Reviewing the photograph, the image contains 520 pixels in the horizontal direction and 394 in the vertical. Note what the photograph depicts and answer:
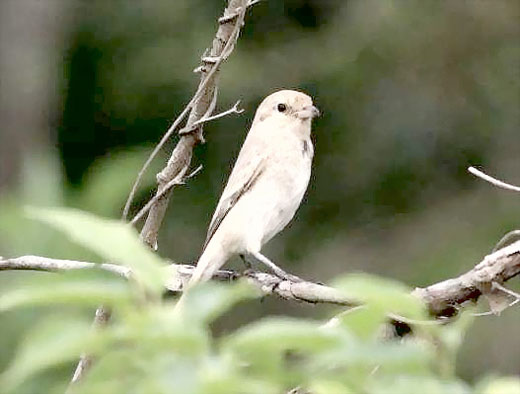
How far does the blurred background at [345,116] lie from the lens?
34.3ft

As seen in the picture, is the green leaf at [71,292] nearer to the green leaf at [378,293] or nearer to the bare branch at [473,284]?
the green leaf at [378,293]

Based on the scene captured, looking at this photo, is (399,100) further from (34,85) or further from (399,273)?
(34,85)

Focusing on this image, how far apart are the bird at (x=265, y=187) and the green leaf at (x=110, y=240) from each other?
3.20 m

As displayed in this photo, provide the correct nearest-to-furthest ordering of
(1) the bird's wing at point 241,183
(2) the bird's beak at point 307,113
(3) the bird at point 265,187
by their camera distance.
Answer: (3) the bird at point 265,187
(1) the bird's wing at point 241,183
(2) the bird's beak at point 307,113

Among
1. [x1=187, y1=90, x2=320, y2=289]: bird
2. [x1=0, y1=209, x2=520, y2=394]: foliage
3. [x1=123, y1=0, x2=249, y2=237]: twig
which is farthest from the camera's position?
[x1=187, y1=90, x2=320, y2=289]: bird

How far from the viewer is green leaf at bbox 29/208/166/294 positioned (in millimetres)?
1466

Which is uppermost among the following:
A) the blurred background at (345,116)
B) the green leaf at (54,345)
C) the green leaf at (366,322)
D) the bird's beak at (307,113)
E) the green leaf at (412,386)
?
the green leaf at (54,345)

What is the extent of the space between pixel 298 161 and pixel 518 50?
5.86 metres

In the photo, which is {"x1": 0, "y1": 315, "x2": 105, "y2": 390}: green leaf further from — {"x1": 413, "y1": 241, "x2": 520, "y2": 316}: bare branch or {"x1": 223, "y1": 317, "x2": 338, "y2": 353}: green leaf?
{"x1": 413, "y1": 241, "x2": 520, "y2": 316}: bare branch

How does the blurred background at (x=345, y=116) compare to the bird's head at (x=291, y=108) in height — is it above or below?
below

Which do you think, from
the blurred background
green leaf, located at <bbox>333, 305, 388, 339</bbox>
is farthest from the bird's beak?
the blurred background

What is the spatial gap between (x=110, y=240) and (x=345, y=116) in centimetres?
924

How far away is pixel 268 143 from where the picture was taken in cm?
515

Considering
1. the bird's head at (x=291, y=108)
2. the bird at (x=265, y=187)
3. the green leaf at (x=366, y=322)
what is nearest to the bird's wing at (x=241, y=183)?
the bird at (x=265, y=187)
